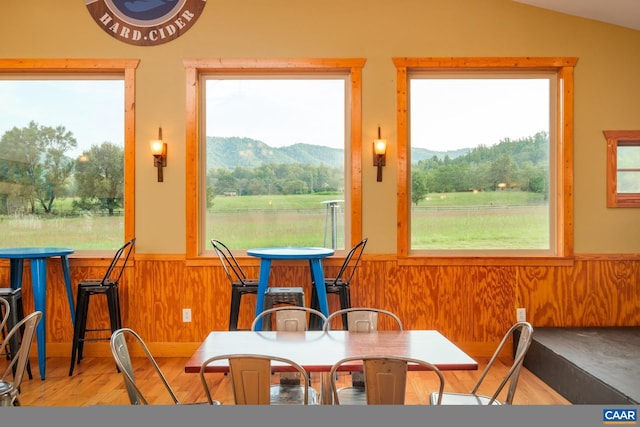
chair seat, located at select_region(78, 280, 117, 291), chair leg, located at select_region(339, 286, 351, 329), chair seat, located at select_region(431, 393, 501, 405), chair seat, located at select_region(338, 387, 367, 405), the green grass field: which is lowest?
chair seat, located at select_region(431, 393, 501, 405)

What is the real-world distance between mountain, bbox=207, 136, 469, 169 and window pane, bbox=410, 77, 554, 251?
1.3 inches

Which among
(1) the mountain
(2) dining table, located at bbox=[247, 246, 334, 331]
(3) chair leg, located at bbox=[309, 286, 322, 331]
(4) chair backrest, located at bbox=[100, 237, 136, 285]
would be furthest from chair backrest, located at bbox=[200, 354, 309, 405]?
(1) the mountain

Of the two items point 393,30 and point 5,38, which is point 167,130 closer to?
point 5,38

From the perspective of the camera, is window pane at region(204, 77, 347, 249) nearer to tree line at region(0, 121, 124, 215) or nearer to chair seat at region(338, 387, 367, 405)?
tree line at region(0, 121, 124, 215)

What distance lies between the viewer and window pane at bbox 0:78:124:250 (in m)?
4.66

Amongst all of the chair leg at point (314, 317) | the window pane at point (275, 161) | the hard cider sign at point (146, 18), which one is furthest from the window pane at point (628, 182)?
the hard cider sign at point (146, 18)

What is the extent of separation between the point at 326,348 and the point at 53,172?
11.8ft

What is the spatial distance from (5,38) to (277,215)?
292 cm

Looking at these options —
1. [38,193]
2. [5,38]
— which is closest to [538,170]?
[38,193]

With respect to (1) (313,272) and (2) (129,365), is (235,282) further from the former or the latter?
(2) (129,365)

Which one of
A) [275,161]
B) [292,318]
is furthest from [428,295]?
[292,318]

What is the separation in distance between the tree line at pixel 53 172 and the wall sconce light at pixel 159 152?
1.35 ft

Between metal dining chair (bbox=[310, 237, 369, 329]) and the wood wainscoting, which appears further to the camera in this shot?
the wood wainscoting

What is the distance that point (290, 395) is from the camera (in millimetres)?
2445
